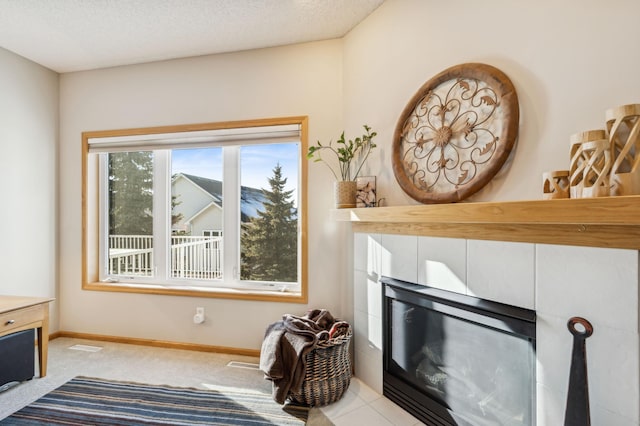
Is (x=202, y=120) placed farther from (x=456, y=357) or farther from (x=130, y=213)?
(x=456, y=357)

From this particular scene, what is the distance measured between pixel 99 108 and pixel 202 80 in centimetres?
107

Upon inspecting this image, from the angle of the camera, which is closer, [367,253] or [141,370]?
[367,253]

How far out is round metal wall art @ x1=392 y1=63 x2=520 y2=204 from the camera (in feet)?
4.57

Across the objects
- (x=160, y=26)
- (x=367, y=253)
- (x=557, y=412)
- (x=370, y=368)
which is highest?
(x=160, y=26)

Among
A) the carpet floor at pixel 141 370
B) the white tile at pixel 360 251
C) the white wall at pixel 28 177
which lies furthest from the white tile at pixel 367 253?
the white wall at pixel 28 177

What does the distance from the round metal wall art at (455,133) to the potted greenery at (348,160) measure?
0.99 feet

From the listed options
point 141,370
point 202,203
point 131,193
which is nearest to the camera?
point 141,370

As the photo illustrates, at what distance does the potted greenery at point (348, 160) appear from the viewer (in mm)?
2115

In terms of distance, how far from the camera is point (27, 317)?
83.5 inches

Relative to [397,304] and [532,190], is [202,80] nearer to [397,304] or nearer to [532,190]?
[397,304]

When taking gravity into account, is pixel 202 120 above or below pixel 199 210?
above

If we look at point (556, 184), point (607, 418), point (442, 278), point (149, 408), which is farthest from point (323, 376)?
point (556, 184)

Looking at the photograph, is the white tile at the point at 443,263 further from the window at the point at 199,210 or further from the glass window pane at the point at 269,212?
the glass window pane at the point at 269,212

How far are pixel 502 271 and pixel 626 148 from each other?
61 centimetres
